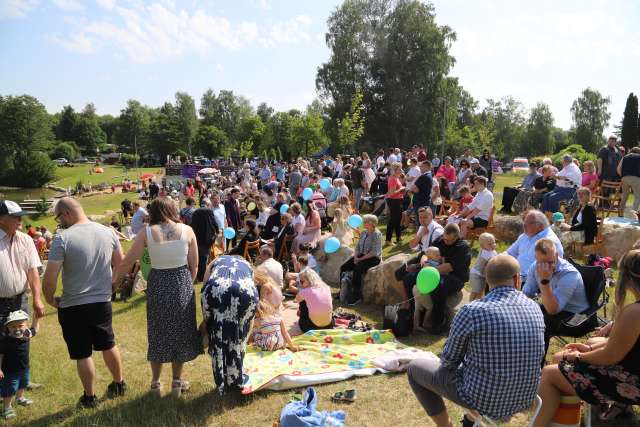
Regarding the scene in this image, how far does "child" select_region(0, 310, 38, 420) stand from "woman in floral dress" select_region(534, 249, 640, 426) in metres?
3.89

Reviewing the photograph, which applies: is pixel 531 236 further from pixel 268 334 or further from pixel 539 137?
pixel 539 137

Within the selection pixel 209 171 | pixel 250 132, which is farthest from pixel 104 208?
pixel 250 132

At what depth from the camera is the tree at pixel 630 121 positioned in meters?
39.9

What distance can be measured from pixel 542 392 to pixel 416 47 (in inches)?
1214

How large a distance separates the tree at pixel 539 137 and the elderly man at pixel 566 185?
59271 mm

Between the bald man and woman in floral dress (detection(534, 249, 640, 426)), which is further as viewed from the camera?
the bald man

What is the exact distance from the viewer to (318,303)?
18.0 ft

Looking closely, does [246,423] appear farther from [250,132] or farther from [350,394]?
[250,132]

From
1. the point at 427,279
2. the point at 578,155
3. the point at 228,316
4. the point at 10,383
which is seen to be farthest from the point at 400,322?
the point at 578,155

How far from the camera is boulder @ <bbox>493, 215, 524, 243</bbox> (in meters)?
9.04

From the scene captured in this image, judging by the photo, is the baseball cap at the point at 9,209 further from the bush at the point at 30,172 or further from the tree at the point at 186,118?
the tree at the point at 186,118

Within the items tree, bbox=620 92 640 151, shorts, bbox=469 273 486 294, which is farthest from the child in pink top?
tree, bbox=620 92 640 151

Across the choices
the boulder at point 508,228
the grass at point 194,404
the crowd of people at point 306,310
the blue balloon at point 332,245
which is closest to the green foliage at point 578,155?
the boulder at point 508,228

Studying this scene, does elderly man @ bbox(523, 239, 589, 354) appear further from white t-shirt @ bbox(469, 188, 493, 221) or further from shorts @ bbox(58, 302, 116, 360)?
white t-shirt @ bbox(469, 188, 493, 221)
